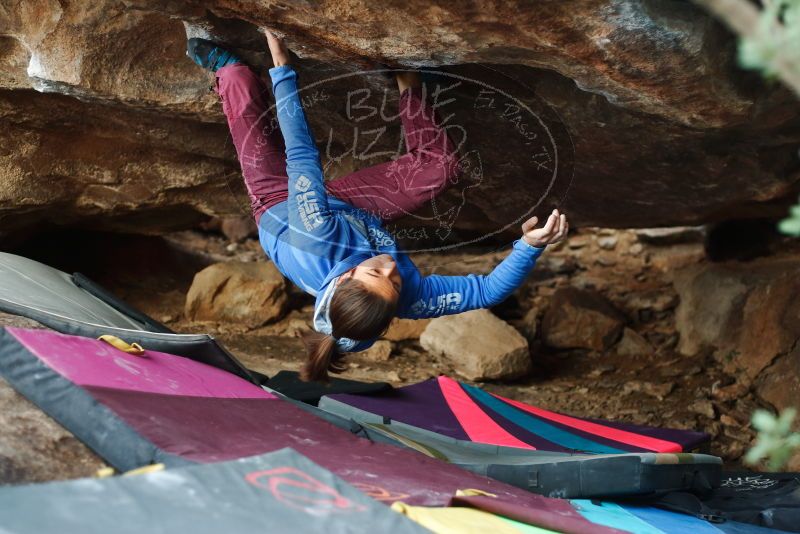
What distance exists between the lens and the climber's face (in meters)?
2.33

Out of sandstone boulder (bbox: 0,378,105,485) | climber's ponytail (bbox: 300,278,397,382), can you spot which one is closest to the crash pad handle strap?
sandstone boulder (bbox: 0,378,105,485)

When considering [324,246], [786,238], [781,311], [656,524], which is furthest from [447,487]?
[786,238]

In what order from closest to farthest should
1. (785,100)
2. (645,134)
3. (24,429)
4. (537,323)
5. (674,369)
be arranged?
(24,429) < (785,100) < (645,134) < (674,369) < (537,323)

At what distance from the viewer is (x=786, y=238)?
4.59 m

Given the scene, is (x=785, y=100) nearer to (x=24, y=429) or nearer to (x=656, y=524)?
(x=656, y=524)

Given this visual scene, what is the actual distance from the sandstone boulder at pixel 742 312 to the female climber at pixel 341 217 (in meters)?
2.15

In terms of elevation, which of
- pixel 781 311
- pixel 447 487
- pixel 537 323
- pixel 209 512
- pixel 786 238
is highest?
pixel 786 238

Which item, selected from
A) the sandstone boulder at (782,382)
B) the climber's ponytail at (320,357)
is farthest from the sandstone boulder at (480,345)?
the climber's ponytail at (320,357)

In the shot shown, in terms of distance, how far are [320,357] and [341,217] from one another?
0.41 metres

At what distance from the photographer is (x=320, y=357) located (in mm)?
2451

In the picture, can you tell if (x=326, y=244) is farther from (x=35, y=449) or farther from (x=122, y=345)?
(x=35, y=449)

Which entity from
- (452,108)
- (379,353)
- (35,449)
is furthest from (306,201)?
(379,353)

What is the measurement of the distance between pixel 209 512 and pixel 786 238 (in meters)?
4.05

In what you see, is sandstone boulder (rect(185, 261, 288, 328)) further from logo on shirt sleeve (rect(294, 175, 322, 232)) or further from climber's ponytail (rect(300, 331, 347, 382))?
logo on shirt sleeve (rect(294, 175, 322, 232))
